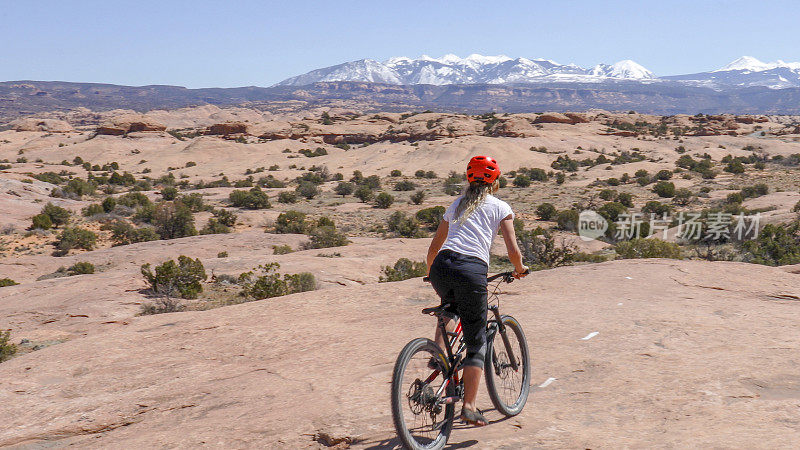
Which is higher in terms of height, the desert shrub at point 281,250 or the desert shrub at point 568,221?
the desert shrub at point 281,250

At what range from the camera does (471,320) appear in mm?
3885

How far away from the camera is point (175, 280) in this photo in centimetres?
1193

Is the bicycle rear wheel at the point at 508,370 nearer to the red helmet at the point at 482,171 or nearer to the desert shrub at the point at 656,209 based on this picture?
the red helmet at the point at 482,171

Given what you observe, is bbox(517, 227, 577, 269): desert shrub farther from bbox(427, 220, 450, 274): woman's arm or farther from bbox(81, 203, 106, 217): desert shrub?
bbox(81, 203, 106, 217): desert shrub

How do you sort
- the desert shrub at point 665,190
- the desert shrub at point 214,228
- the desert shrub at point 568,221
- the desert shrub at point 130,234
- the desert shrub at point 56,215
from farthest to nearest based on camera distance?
the desert shrub at point 665,190
the desert shrub at point 568,221
the desert shrub at point 56,215
the desert shrub at point 214,228
the desert shrub at point 130,234

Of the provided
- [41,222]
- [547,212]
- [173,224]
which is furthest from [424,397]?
[41,222]

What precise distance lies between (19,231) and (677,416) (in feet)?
86.2

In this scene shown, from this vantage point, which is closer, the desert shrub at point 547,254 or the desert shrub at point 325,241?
the desert shrub at point 547,254

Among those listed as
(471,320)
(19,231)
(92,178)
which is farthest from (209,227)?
(92,178)

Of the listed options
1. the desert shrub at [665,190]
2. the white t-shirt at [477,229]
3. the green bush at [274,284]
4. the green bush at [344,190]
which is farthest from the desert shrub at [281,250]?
the desert shrub at [665,190]

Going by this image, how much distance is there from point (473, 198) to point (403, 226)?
2030cm

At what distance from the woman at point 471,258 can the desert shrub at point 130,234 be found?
70.9 ft

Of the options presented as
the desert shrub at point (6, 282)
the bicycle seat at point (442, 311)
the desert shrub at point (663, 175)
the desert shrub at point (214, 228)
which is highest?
the bicycle seat at point (442, 311)

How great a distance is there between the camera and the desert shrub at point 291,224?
77.9 feet
